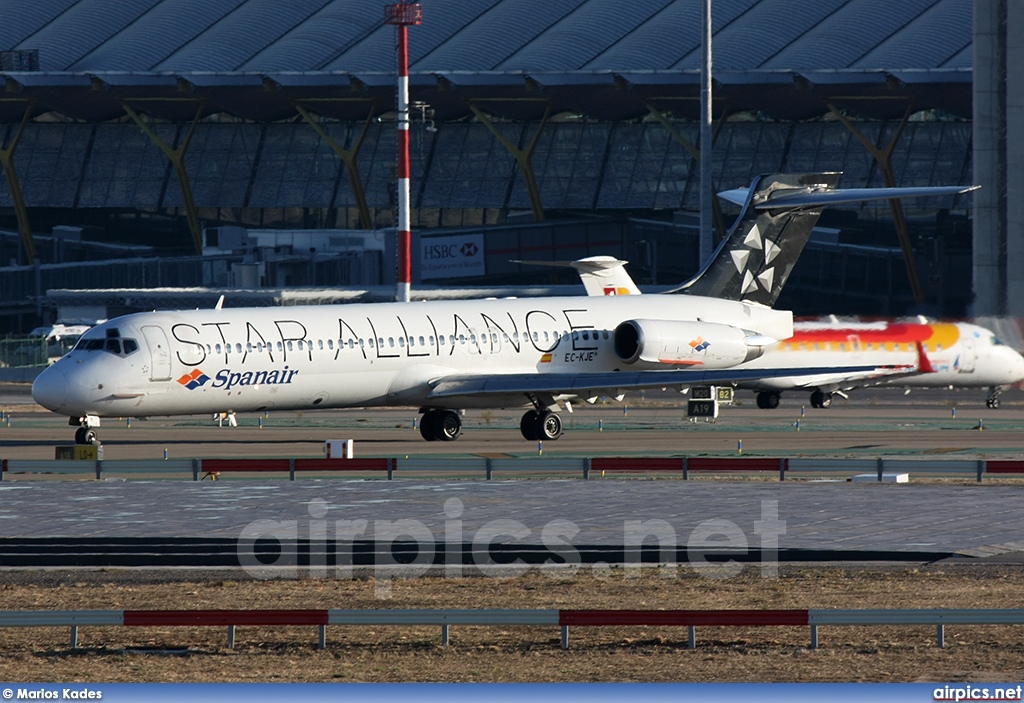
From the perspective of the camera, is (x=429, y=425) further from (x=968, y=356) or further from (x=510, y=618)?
(x=510, y=618)

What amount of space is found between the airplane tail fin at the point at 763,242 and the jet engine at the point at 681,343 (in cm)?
302

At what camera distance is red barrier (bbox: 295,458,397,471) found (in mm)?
31938

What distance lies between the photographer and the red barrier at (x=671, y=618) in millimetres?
16250


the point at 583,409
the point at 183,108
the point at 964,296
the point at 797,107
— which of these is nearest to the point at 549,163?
the point at 797,107

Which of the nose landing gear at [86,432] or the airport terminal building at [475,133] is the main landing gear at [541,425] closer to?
the nose landing gear at [86,432]

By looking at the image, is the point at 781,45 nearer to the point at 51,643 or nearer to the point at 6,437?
the point at 6,437

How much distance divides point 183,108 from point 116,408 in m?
62.5

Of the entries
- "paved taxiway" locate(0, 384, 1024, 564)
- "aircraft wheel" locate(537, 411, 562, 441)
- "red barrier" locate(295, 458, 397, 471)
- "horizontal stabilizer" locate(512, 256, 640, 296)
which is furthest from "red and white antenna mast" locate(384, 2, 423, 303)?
"red barrier" locate(295, 458, 397, 471)

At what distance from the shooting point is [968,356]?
5800cm

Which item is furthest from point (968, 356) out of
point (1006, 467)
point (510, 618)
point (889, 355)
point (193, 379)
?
point (510, 618)

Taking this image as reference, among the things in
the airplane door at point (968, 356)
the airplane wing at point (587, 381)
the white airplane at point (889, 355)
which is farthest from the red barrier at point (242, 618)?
the airplane door at point (968, 356)

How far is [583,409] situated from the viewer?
188ft

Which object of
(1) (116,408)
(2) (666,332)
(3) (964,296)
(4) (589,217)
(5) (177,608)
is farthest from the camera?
(4) (589,217)

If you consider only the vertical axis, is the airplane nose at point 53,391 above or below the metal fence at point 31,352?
below
